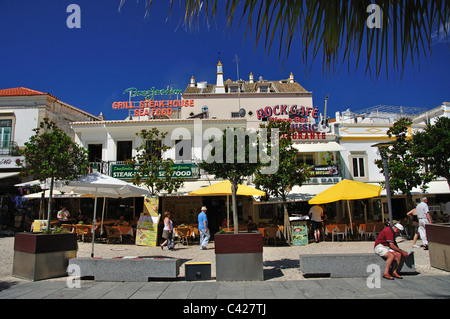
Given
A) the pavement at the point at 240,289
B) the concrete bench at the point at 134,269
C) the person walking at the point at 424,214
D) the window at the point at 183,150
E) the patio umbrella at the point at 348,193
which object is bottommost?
the pavement at the point at 240,289

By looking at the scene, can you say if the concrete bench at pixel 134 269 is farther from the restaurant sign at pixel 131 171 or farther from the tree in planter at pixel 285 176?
the restaurant sign at pixel 131 171

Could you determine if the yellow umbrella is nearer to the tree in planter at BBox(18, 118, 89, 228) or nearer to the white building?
the tree in planter at BBox(18, 118, 89, 228)

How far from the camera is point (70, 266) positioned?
23.1ft

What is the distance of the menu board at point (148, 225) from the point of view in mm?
12406

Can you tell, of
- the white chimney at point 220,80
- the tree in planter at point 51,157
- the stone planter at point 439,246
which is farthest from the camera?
the white chimney at point 220,80

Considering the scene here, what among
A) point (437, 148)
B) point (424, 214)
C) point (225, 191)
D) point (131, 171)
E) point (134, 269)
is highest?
point (437, 148)

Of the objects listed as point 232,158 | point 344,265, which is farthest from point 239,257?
point 232,158

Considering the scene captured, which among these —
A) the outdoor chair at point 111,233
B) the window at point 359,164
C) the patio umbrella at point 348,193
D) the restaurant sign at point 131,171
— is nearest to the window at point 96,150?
the restaurant sign at point 131,171

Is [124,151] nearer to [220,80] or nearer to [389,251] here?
[220,80]

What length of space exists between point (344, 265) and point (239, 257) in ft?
7.17

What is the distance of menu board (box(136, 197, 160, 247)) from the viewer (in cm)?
1241

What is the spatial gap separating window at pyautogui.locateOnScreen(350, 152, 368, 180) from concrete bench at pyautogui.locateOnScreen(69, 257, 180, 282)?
15646 millimetres

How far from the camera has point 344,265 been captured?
21.8 feet

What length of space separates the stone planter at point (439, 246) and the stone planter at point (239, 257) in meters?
4.23
